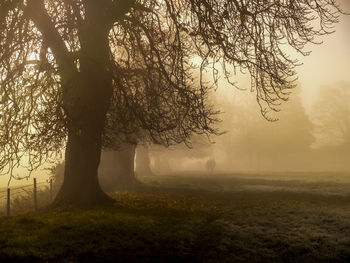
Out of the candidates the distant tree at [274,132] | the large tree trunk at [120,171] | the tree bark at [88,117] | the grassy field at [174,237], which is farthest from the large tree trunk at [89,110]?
the distant tree at [274,132]

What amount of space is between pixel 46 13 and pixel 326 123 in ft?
198

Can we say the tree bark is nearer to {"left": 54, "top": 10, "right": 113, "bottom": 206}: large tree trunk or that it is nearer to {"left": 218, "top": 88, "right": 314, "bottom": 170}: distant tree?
{"left": 54, "top": 10, "right": 113, "bottom": 206}: large tree trunk

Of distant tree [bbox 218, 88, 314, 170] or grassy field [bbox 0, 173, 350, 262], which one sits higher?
distant tree [bbox 218, 88, 314, 170]

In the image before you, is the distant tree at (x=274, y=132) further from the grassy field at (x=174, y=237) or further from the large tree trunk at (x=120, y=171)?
the grassy field at (x=174, y=237)

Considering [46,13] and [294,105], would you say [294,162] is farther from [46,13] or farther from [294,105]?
[46,13]

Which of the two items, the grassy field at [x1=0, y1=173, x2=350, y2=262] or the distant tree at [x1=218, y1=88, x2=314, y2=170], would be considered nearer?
the grassy field at [x1=0, y1=173, x2=350, y2=262]

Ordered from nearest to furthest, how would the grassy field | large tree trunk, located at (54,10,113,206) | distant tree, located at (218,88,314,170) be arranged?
1. the grassy field
2. large tree trunk, located at (54,10,113,206)
3. distant tree, located at (218,88,314,170)

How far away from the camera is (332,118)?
206ft

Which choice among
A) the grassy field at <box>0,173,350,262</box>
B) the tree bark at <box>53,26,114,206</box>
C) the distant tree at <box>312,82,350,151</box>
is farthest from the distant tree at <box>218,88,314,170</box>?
the grassy field at <box>0,173,350,262</box>

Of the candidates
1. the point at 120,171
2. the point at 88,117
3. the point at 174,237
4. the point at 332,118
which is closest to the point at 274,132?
the point at 332,118

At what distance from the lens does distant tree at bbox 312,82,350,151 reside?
6119 cm

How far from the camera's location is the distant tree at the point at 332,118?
6119 centimetres

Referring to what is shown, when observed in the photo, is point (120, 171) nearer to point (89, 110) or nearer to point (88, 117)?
point (88, 117)

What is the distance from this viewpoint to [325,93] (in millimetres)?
62656
